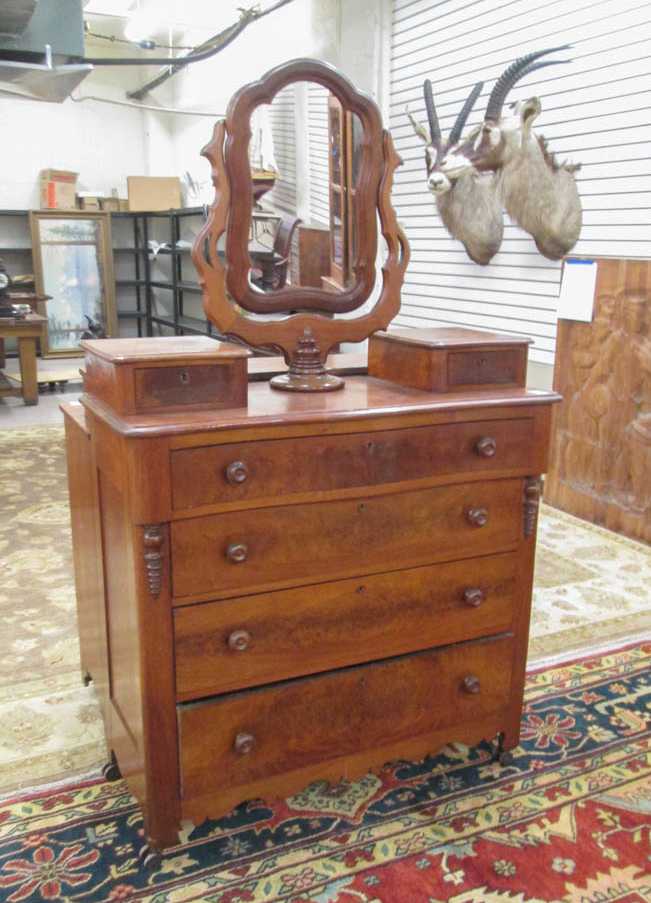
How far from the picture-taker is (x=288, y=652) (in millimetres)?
1830

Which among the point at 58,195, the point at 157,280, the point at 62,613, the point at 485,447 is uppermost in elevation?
the point at 58,195

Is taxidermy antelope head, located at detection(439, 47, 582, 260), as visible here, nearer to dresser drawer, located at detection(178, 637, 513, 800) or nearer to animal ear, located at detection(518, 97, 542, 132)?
animal ear, located at detection(518, 97, 542, 132)

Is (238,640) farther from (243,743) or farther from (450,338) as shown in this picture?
(450,338)

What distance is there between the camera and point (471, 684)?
206 cm

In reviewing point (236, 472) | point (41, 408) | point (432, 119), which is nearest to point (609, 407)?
point (432, 119)

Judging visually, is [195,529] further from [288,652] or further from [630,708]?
[630,708]

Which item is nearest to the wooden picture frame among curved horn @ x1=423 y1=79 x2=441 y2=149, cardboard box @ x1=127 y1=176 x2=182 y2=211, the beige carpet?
cardboard box @ x1=127 y1=176 x2=182 y2=211

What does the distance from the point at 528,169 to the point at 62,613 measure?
337 cm

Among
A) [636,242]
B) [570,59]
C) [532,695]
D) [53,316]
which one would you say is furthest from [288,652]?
[53,316]

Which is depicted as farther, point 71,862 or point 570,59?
point 570,59

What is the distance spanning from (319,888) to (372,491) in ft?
2.98

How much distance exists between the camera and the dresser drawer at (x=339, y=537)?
1.68 metres

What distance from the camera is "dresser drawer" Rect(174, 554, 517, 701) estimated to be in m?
1.74

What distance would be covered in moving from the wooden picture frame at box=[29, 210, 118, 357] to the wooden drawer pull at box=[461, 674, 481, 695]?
942 centimetres
